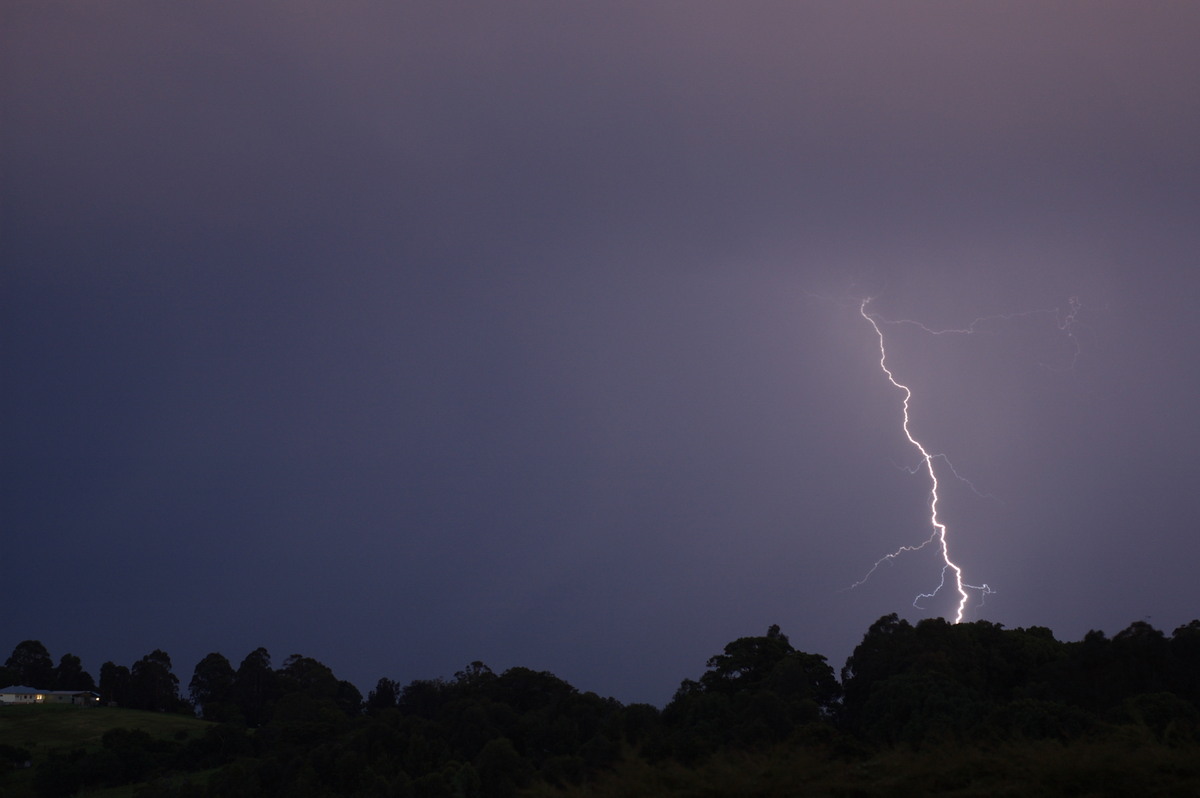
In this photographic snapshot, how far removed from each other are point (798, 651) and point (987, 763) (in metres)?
25.7

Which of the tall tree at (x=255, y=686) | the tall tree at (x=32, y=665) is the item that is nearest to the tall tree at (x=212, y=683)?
the tall tree at (x=255, y=686)

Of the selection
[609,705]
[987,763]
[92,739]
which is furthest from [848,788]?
[92,739]

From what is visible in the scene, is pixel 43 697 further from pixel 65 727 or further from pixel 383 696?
pixel 383 696

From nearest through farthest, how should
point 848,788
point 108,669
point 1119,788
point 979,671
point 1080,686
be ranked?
1. point 1119,788
2. point 848,788
3. point 1080,686
4. point 979,671
5. point 108,669

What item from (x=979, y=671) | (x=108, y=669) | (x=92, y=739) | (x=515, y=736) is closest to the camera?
(x=979, y=671)

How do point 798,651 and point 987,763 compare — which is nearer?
point 987,763

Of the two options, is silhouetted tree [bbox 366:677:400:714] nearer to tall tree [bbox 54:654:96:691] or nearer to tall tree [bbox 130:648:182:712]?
tall tree [bbox 130:648:182:712]

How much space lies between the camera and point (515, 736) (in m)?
31.6

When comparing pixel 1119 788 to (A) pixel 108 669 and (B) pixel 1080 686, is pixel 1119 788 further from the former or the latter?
(A) pixel 108 669

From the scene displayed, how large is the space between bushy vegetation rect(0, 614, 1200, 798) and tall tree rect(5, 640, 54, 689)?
28.5 meters

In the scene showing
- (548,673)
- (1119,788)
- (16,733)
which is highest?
(548,673)

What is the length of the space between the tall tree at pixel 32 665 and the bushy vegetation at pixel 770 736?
2852cm

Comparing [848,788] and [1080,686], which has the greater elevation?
[1080,686]

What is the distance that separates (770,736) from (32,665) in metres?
75.5
